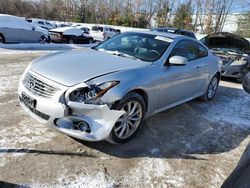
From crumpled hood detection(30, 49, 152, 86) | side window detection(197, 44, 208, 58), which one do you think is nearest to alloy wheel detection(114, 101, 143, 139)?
crumpled hood detection(30, 49, 152, 86)

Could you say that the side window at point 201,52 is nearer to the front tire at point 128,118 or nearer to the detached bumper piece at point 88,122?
the front tire at point 128,118

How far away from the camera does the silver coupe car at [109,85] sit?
3.27 meters

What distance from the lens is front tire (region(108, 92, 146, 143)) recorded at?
3.55 metres

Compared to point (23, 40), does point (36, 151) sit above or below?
above

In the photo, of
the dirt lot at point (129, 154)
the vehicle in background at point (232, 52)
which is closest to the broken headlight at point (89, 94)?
the dirt lot at point (129, 154)

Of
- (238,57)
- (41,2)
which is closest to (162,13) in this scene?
(41,2)

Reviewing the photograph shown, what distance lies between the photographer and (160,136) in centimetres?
421

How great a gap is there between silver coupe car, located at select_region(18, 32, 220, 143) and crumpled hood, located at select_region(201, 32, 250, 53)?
484 centimetres

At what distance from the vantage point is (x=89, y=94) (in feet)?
10.8

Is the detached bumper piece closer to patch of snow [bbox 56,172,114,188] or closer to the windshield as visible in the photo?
patch of snow [bbox 56,172,114,188]

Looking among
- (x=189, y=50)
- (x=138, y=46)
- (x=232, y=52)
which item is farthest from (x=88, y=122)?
(x=232, y=52)

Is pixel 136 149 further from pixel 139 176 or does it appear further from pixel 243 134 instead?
pixel 243 134

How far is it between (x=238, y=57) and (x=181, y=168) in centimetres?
625

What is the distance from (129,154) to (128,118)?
0.49 meters
